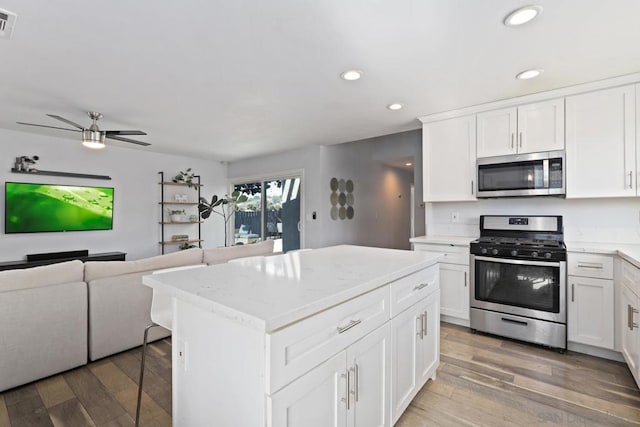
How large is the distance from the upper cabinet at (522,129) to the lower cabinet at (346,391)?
2538mm

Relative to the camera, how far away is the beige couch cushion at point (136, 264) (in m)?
2.47

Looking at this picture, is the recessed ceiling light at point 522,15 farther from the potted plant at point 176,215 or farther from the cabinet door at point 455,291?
the potted plant at point 176,215

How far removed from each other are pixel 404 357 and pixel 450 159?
97.2 inches

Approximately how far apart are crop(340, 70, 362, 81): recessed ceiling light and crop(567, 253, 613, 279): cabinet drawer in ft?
7.76

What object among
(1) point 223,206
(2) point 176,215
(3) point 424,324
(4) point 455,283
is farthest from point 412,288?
(1) point 223,206

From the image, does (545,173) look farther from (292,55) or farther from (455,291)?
(292,55)

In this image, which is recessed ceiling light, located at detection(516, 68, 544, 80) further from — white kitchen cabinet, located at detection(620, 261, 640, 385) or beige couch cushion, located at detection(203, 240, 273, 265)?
beige couch cushion, located at detection(203, 240, 273, 265)

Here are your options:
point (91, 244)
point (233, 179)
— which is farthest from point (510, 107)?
point (91, 244)

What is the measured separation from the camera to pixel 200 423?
1.19 metres

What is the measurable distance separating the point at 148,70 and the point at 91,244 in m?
3.79

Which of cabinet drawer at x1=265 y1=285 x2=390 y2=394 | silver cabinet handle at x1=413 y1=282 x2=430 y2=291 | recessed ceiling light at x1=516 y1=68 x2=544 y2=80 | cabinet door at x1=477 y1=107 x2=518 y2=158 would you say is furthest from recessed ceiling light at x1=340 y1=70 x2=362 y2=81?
cabinet drawer at x1=265 y1=285 x2=390 y2=394

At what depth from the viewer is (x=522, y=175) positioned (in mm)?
2959

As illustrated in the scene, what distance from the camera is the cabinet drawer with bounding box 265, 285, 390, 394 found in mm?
911

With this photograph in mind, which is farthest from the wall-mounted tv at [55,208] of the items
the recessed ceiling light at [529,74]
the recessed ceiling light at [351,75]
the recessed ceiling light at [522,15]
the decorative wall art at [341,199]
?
the recessed ceiling light at [529,74]
